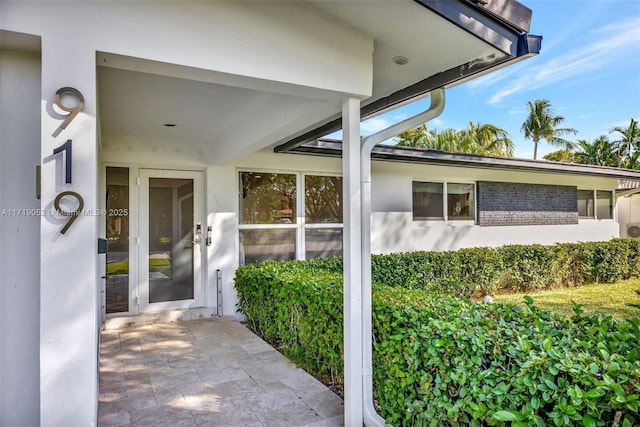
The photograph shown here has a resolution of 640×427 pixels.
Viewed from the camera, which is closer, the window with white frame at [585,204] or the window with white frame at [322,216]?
the window with white frame at [322,216]

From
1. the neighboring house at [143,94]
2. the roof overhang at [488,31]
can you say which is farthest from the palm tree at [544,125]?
the roof overhang at [488,31]

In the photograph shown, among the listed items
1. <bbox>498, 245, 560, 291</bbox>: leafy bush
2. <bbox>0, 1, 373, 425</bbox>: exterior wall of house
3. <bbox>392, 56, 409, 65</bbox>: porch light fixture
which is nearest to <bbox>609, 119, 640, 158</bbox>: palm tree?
<bbox>498, 245, 560, 291</bbox>: leafy bush

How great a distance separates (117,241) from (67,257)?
4408 mm

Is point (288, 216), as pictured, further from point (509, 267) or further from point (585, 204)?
point (585, 204)

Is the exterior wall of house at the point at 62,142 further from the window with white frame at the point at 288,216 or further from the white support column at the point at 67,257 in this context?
the window with white frame at the point at 288,216

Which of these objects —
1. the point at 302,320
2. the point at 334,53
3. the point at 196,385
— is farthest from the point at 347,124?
the point at 196,385

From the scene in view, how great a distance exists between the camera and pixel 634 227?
14.9 m

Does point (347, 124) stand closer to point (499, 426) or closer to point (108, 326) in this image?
point (499, 426)

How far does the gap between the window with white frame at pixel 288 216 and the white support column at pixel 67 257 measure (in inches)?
182

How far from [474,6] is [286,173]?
4.83 metres

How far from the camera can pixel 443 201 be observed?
8.64 m

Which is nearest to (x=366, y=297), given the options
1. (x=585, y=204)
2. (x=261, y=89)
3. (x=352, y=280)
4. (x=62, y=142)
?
(x=352, y=280)

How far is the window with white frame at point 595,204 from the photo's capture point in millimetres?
11273

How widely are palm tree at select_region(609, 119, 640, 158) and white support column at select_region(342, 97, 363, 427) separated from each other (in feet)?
108
